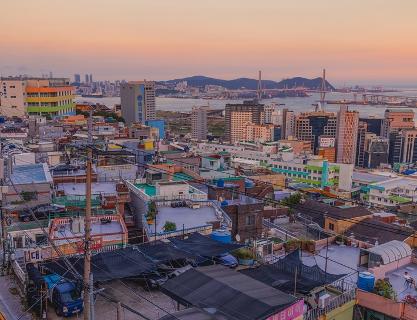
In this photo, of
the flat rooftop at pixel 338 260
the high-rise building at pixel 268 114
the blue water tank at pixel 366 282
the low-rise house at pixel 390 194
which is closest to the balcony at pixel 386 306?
the blue water tank at pixel 366 282

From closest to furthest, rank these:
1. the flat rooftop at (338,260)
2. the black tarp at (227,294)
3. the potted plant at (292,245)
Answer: the black tarp at (227,294)
the flat rooftop at (338,260)
the potted plant at (292,245)

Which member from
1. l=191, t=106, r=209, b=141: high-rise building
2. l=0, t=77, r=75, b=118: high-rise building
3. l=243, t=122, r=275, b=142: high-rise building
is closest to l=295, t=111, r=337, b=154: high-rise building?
l=243, t=122, r=275, b=142: high-rise building

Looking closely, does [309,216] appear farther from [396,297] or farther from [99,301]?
[99,301]

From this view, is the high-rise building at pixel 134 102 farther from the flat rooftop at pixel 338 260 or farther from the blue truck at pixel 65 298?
the blue truck at pixel 65 298

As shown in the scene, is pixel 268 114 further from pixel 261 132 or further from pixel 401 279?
pixel 401 279

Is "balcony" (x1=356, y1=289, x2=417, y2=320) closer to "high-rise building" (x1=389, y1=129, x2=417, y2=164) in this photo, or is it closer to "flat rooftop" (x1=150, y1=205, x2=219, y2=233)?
"flat rooftop" (x1=150, y1=205, x2=219, y2=233)

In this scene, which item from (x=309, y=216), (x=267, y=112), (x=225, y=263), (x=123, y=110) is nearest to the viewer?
(x=225, y=263)

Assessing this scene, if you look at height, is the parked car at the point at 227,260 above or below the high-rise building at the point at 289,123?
above

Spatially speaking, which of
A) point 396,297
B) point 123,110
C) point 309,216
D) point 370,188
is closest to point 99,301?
point 396,297
